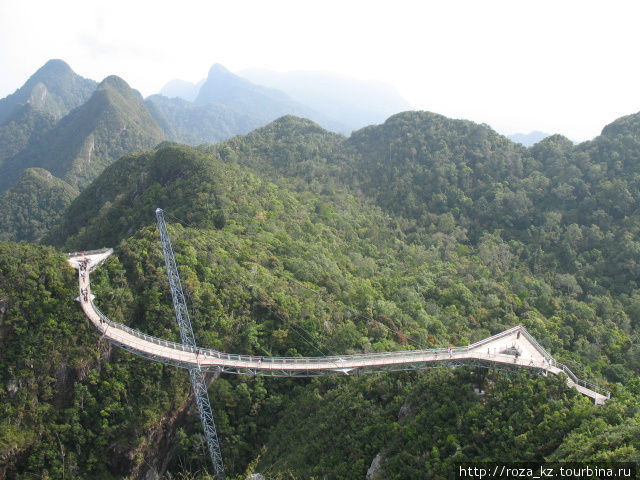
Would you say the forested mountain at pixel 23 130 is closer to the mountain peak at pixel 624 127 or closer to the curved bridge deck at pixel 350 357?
the curved bridge deck at pixel 350 357

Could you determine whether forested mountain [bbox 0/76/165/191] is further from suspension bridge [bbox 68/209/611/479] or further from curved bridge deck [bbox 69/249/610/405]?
curved bridge deck [bbox 69/249/610/405]

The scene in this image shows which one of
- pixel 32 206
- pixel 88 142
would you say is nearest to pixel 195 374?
pixel 32 206

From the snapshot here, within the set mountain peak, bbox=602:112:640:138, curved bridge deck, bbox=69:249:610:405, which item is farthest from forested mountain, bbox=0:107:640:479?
curved bridge deck, bbox=69:249:610:405

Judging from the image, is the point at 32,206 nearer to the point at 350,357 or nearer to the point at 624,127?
the point at 350,357

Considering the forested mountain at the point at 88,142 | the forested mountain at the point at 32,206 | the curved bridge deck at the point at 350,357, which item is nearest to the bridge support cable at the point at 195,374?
the curved bridge deck at the point at 350,357

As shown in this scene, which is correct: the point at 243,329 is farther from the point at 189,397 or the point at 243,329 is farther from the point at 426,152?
the point at 426,152

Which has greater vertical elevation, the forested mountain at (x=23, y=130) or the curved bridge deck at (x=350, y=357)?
the forested mountain at (x=23, y=130)
